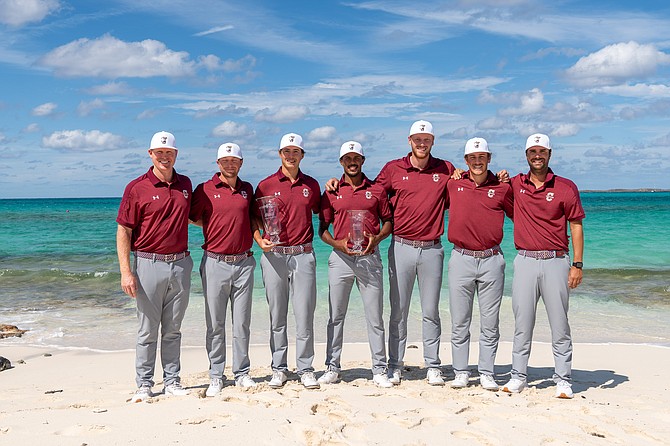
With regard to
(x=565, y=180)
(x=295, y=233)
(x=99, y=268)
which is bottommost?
(x=99, y=268)

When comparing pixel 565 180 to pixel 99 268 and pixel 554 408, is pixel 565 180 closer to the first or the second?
pixel 554 408

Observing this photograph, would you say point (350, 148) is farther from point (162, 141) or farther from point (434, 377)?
point (434, 377)

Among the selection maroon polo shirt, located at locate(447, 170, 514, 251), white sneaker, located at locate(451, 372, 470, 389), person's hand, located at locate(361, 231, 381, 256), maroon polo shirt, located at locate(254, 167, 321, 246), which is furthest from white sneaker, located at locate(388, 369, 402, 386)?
maroon polo shirt, located at locate(254, 167, 321, 246)

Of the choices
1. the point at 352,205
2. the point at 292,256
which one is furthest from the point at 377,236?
the point at 292,256

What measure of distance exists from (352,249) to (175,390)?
2093 mm

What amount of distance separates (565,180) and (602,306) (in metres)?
7.04

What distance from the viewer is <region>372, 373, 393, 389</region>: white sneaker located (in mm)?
6228

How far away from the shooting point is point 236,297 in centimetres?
607

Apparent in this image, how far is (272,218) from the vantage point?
6.03 m

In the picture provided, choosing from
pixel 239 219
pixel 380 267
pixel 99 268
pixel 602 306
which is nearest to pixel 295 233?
pixel 239 219

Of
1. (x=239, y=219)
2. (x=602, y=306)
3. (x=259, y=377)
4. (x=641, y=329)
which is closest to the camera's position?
(x=239, y=219)

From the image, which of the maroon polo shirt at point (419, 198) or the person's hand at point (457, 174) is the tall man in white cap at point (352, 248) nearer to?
the maroon polo shirt at point (419, 198)

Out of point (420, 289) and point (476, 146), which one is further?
point (420, 289)

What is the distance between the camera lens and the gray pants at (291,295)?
241 inches
